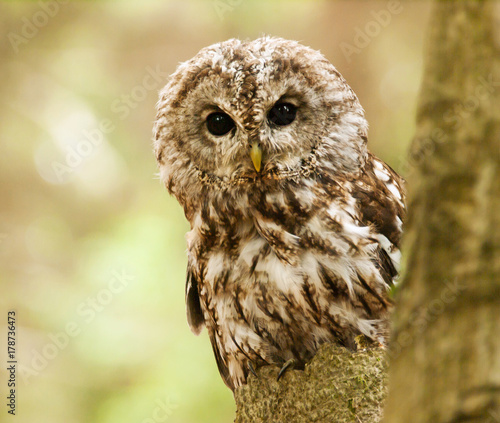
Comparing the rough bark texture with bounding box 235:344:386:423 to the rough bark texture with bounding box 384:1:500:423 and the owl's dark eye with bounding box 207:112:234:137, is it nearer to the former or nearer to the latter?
the owl's dark eye with bounding box 207:112:234:137

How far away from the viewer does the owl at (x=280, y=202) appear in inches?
86.7

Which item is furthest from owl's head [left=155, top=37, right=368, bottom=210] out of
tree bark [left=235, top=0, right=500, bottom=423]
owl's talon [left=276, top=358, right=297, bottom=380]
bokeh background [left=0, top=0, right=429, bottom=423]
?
bokeh background [left=0, top=0, right=429, bottom=423]

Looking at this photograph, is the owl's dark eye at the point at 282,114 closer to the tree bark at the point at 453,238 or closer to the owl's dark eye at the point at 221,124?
the owl's dark eye at the point at 221,124

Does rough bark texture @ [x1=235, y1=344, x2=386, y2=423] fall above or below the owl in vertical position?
Result: below

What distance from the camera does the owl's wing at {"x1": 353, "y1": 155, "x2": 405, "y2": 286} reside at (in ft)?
7.46

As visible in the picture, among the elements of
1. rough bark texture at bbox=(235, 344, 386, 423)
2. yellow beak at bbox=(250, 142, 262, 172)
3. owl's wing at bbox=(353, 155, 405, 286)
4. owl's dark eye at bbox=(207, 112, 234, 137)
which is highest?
owl's dark eye at bbox=(207, 112, 234, 137)

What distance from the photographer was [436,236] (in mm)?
768

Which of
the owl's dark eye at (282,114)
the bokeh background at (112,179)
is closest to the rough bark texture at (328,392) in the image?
the owl's dark eye at (282,114)

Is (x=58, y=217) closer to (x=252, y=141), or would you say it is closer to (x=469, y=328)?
(x=252, y=141)

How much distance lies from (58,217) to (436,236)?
5759mm

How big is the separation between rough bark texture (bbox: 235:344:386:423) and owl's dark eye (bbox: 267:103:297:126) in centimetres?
89

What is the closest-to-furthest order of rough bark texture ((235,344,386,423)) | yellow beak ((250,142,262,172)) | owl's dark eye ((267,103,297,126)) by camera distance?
rough bark texture ((235,344,386,423))
yellow beak ((250,142,262,172))
owl's dark eye ((267,103,297,126))

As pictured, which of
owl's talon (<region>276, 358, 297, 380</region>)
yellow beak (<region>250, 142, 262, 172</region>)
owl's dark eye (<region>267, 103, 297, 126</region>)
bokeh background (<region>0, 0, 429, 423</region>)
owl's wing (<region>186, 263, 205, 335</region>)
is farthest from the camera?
bokeh background (<region>0, 0, 429, 423</region>)

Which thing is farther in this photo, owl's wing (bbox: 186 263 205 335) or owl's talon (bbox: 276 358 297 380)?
owl's wing (bbox: 186 263 205 335)
